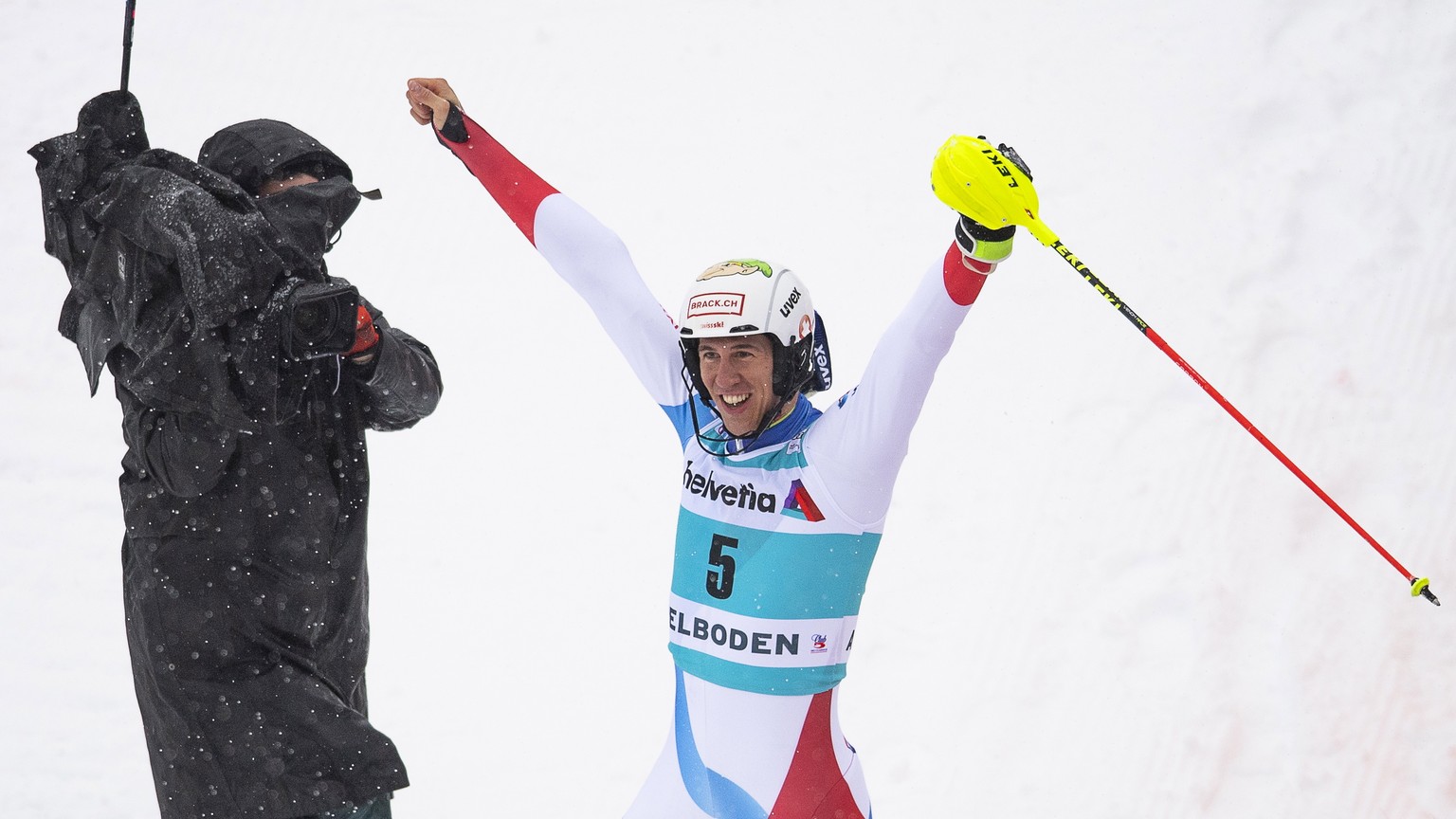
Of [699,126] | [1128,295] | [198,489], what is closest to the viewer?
[198,489]

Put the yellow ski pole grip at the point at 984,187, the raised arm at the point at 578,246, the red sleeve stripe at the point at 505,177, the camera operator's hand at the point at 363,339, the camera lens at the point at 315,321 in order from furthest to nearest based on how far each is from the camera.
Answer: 1. the red sleeve stripe at the point at 505,177
2. the raised arm at the point at 578,246
3. the camera operator's hand at the point at 363,339
4. the camera lens at the point at 315,321
5. the yellow ski pole grip at the point at 984,187

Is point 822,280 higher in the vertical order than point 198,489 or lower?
higher

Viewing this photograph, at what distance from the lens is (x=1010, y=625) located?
209 inches

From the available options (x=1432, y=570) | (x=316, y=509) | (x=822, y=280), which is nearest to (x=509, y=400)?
(x=822, y=280)

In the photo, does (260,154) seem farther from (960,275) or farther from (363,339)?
(960,275)

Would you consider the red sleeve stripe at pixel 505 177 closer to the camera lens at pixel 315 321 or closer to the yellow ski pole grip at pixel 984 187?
the camera lens at pixel 315 321

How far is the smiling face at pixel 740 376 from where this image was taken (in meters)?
3.09

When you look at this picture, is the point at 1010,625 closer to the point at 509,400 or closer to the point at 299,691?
the point at 509,400

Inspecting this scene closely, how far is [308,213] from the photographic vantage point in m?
3.23

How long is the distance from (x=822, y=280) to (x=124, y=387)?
3509mm

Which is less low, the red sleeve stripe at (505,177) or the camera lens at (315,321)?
the red sleeve stripe at (505,177)

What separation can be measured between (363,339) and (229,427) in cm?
35

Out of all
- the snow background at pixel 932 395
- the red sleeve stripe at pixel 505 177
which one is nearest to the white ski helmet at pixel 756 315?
the red sleeve stripe at pixel 505 177

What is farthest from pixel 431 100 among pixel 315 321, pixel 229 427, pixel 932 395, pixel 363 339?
pixel 932 395
